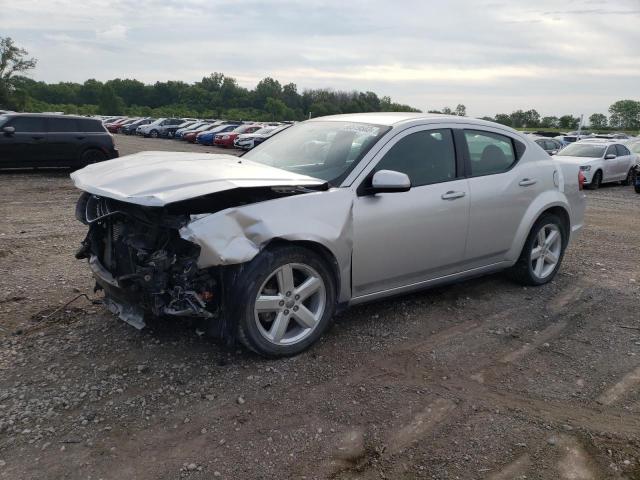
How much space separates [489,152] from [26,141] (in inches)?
489

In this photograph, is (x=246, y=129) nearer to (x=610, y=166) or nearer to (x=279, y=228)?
(x=610, y=166)

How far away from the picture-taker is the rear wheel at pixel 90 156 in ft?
47.7

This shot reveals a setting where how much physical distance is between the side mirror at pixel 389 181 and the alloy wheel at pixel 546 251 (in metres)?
2.17

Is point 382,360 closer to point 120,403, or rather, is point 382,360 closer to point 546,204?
point 120,403

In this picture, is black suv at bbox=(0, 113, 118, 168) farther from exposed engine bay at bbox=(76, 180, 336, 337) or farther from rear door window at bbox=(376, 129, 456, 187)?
rear door window at bbox=(376, 129, 456, 187)

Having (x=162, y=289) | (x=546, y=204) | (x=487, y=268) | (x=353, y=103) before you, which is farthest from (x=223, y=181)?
(x=353, y=103)

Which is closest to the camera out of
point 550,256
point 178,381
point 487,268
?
point 178,381

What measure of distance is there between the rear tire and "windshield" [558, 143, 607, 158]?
609mm

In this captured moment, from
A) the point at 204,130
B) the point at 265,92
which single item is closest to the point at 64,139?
the point at 204,130

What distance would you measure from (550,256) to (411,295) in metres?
1.63

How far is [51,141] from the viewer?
14.1 m

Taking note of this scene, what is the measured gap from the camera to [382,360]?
156 inches

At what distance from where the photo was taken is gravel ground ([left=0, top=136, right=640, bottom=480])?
2836 mm

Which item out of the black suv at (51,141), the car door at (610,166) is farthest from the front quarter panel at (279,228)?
the car door at (610,166)
